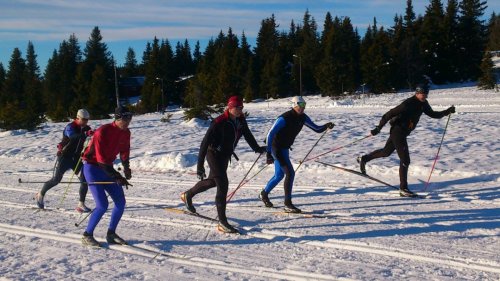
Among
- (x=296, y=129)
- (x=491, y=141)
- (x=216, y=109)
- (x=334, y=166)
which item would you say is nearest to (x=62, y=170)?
(x=296, y=129)

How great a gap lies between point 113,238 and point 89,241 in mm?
294

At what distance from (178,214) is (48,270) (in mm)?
2604

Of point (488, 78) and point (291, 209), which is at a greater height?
A: point (488, 78)

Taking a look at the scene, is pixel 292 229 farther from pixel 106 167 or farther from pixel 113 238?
pixel 106 167

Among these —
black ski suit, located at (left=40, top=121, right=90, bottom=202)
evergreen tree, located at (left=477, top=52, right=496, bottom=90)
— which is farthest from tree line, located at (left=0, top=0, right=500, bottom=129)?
black ski suit, located at (left=40, top=121, right=90, bottom=202)

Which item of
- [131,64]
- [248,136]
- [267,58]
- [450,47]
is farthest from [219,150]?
[131,64]

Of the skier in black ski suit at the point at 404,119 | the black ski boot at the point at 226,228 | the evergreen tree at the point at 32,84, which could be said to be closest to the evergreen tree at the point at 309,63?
the evergreen tree at the point at 32,84

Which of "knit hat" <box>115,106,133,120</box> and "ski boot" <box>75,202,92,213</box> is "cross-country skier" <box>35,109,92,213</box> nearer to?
"ski boot" <box>75,202,92,213</box>

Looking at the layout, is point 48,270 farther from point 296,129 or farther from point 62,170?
point 296,129

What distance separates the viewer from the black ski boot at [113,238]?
240 inches

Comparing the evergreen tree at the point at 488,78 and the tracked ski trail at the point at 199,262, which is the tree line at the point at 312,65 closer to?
the evergreen tree at the point at 488,78

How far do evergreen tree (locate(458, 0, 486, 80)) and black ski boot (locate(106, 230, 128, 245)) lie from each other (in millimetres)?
51526

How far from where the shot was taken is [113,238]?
20.2ft

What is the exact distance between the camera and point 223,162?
6613 millimetres
